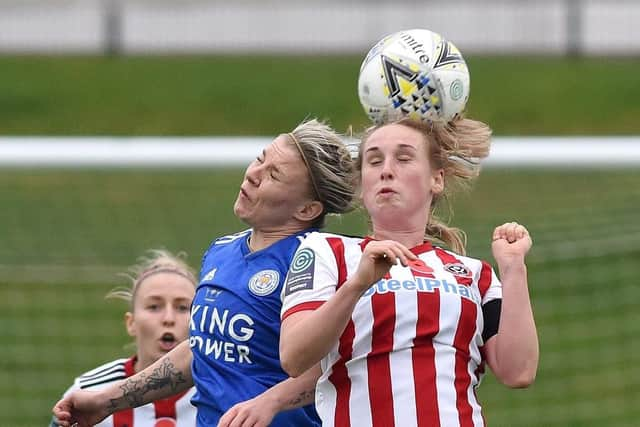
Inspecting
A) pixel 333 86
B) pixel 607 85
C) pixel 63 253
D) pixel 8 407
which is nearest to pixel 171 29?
pixel 333 86

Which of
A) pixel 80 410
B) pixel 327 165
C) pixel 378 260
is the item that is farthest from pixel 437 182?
pixel 80 410

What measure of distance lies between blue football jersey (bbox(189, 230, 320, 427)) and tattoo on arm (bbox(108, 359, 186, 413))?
0.28 m

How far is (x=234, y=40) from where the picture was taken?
19078mm

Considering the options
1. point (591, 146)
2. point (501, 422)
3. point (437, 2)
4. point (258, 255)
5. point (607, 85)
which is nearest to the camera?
point (258, 255)

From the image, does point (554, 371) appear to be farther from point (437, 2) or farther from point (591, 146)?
point (437, 2)

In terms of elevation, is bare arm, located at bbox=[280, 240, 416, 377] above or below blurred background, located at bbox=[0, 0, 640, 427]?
below

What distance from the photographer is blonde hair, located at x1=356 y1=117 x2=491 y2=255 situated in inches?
153

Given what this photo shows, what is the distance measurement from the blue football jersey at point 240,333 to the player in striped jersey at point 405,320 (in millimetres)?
317

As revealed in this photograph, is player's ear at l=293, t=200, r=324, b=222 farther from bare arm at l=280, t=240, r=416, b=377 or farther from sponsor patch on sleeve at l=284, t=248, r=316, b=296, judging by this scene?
bare arm at l=280, t=240, r=416, b=377

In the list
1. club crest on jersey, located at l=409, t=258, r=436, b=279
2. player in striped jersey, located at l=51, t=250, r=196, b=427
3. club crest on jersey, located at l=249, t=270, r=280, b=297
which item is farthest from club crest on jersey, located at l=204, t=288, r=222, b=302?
player in striped jersey, located at l=51, t=250, r=196, b=427

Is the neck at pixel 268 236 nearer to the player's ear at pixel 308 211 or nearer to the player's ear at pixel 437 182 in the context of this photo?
the player's ear at pixel 308 211

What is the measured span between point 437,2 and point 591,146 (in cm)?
1201

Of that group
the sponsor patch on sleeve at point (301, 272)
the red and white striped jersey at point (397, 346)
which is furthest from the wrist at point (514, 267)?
the sponsor patch on sleeve at point (301, 272)

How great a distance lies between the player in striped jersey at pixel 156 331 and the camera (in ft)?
17.0
